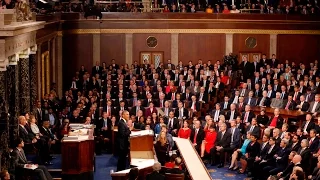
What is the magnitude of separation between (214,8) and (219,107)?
321 inches

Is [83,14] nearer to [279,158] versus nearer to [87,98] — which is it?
[87,98]

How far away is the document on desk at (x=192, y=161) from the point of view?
1102 centimetres

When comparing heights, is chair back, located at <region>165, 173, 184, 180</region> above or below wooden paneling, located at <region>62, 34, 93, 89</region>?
below

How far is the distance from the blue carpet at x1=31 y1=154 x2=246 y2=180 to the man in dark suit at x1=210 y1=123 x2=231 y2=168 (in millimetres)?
243

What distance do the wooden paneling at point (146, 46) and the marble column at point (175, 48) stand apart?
0.39 ft

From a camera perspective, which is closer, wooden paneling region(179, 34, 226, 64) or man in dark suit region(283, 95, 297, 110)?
man in dark suit region(283, 95, 297, 110)

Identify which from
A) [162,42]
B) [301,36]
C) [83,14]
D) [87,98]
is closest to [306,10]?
[301,36]

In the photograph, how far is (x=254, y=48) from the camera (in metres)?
25.3

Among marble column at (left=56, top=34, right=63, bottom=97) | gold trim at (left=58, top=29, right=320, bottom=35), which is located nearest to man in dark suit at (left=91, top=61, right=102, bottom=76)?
marble column at (left=56, top=34, right=63, bottom=97)

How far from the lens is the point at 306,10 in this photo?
81.8ft

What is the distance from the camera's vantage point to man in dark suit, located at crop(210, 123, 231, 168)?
15758mm

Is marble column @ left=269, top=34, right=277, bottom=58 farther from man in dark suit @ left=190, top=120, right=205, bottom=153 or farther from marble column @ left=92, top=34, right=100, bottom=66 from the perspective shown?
man in dark suit @ left=190, top=120, right=205, bottom=153

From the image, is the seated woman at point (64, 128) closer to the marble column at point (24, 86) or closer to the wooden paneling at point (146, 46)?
the marble column at point (24, 86)

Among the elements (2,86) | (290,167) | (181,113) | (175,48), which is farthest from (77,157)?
(175,48)
